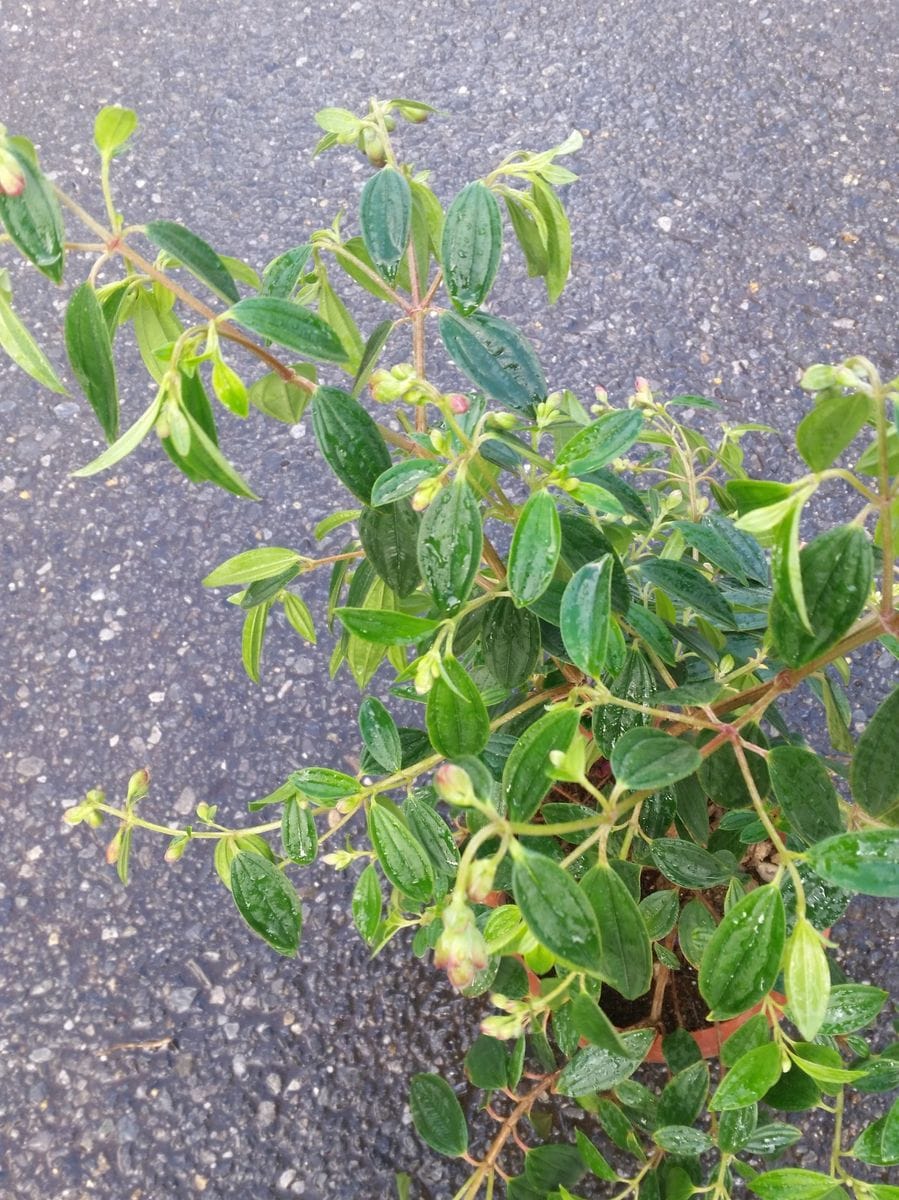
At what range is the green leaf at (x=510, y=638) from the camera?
711 mm

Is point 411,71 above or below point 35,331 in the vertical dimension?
above

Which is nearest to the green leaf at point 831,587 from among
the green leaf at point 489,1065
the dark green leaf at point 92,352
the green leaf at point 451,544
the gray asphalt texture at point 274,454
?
the green leaf at point 451,544

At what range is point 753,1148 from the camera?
771 millimetres

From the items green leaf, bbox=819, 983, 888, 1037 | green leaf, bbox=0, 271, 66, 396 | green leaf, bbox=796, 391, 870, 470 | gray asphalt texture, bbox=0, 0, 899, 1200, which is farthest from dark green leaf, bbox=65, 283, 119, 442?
gray asphalt texture, bbox=0, 0, 899, 1200

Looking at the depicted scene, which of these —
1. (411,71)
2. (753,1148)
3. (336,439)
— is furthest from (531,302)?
(753,1148)

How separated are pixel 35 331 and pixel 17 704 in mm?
658

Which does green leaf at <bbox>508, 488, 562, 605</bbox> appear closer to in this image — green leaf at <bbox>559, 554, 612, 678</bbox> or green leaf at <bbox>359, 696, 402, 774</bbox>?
green leaf at <bbox>559, 554, 612, 678</bbox>

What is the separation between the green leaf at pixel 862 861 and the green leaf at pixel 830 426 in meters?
0.21

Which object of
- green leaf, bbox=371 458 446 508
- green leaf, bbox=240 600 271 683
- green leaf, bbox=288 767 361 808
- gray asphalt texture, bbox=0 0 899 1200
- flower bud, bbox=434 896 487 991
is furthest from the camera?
gray asphalt texture, bbox=0 0 899 1200

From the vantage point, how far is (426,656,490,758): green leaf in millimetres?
582

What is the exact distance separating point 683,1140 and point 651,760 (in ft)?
1.12

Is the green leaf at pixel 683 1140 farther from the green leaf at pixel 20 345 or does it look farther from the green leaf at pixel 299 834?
the green leaf at pixel 20 345

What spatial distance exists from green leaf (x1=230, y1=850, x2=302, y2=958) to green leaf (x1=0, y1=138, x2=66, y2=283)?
42cm

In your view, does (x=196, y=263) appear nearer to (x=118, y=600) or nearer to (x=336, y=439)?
(x=336, y=439)
